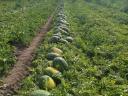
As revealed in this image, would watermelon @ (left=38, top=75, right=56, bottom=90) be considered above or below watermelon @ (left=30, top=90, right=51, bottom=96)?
below

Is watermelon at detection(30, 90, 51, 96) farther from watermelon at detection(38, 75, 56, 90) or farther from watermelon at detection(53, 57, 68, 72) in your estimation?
watermelon at detection(53, 57, 68, 72)

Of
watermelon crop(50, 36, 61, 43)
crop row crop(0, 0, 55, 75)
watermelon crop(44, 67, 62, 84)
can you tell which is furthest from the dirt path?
watermelon crop(44, 67, 62, 84)

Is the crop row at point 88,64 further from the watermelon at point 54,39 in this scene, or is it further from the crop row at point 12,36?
the crop row at point 12,36

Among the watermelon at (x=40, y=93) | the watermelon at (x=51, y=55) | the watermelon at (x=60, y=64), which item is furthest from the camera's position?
the watermelon at (x=51, y=55)

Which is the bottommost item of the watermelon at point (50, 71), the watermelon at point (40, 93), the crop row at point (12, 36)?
the crop row at point (12, 36)

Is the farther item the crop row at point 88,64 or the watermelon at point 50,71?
the watermelon at point 50,71

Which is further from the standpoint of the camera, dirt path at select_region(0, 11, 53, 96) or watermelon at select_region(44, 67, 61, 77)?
watermelon at select_region(44, 67, 61, 77)

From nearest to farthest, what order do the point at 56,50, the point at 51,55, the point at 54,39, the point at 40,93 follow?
1. the point at 40,93
2. the point at 51,55
3. the point at 56,50
4. the point at 54,39

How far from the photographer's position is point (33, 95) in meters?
11.3

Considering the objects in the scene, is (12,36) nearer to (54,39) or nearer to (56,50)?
(54,39)

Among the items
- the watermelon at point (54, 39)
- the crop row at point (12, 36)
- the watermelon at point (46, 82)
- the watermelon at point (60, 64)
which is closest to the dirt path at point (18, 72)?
the crop row at point (12, 36)

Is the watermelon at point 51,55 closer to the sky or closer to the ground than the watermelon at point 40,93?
closer to the ground

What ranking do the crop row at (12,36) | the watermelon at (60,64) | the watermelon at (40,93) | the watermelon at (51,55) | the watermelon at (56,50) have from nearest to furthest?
the watermelon at (40,93) → the watermelon at (60,64) → the watermelon at (51,55) → the crop row at (12,36) → the watermelon at (56,50)

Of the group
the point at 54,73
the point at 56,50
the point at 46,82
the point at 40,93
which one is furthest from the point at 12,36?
the point at 40,93
